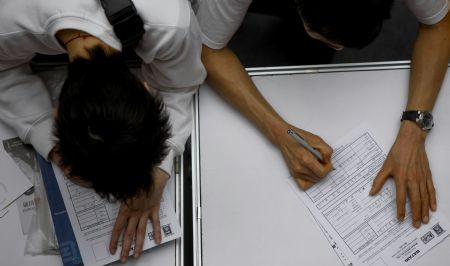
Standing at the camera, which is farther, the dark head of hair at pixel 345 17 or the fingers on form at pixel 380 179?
the fingers on form at pixel 380 179

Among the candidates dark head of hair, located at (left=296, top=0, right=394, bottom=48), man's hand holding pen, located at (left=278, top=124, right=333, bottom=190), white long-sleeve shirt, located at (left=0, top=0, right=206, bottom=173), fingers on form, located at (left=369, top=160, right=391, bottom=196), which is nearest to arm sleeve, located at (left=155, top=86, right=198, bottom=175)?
white long-sleeve shirt, located at (left=0, top=0, right=206, bottom=173)

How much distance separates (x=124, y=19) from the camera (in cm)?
76

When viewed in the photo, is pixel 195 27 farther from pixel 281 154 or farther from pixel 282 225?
pixel 282 225

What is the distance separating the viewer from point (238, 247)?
987 millimetres

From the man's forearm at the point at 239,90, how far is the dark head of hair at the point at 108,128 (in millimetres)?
390

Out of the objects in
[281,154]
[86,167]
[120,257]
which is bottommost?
[120,257]

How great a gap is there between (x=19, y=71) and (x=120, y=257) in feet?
1.58

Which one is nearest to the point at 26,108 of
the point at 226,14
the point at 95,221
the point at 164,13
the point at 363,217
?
the point at 95,221

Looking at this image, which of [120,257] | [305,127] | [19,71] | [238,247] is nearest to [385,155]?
[305,127]

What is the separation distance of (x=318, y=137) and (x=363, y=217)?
213mm

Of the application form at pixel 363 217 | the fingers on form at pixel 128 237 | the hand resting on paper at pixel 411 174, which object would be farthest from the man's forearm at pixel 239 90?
the fingers on form at pixel 128 237

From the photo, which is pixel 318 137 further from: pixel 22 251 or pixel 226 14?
pixel 22 251

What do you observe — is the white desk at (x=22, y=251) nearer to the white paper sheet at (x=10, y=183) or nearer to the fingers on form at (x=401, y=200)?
the white paper sheet at (x=10, y=183)

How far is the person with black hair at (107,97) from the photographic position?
649mm
